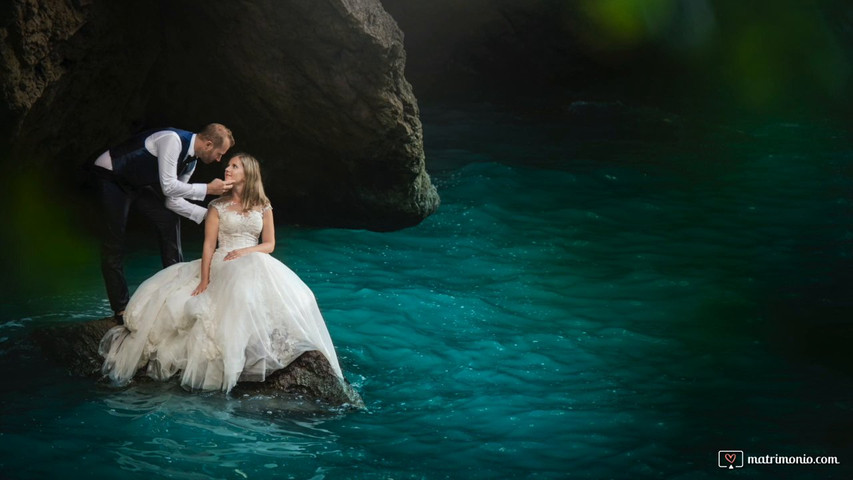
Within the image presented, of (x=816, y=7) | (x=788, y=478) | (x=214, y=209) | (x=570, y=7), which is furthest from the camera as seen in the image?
(x=816, y=7)

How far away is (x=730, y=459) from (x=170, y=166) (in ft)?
15.7

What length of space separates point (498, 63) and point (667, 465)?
48.8ft

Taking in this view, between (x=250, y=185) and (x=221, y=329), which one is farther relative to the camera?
(x=250, y=185)

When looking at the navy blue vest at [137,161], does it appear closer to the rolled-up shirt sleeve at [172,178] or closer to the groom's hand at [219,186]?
the rolled-up shirt sleeve at [172,178]

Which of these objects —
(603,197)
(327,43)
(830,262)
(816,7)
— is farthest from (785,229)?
(816,7)

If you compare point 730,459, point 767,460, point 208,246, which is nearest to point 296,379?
point 208,246

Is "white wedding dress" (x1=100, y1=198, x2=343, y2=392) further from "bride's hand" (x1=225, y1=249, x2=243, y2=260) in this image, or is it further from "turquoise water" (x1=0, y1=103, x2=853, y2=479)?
"turquoise water" (x1=0, y1=103, x2=853, y2=479)

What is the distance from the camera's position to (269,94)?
35.0 ft

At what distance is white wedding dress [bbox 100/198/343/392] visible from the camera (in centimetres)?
671

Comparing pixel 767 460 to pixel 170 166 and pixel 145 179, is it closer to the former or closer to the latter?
pixel 170 166

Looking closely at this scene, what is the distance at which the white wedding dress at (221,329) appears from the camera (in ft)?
22.0

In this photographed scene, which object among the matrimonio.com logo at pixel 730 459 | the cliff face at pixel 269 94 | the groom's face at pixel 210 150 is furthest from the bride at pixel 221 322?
the matrimonio.com logo at pixel 730 459

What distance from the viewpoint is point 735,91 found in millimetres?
20125

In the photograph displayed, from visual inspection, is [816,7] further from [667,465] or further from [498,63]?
[667,465]
